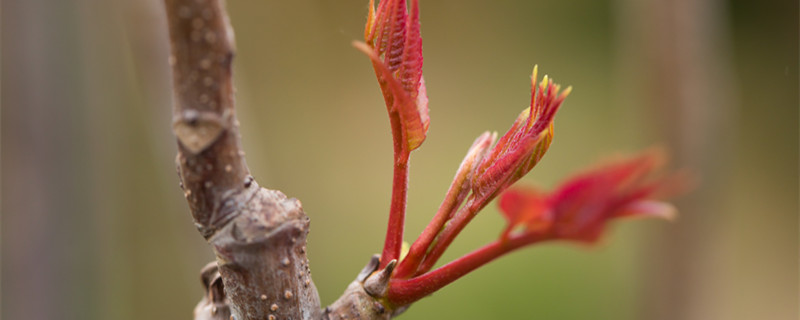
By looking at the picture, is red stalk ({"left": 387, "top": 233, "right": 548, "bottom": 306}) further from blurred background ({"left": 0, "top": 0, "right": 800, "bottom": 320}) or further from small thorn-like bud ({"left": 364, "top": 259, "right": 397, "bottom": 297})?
blurred background ({"left": 0, "top": 0, "right": 800, "bottom": 320})

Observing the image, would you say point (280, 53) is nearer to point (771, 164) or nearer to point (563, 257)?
point (563, 257)

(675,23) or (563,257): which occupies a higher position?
(675,23)

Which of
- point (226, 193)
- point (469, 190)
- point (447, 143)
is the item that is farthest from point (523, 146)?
point (447, 143)

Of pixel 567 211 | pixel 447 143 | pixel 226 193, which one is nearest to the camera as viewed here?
pixel 226 193

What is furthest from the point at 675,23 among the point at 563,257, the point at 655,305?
the point at 563,257

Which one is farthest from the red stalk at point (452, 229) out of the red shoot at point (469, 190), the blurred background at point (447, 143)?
the blurred background at point (447, 143)

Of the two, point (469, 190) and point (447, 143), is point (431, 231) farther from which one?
point (447, 143)

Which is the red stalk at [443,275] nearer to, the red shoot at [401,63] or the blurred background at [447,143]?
the red shoot at [401,63]
